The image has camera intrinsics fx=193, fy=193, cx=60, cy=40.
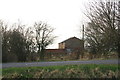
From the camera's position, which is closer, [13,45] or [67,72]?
[67,72]

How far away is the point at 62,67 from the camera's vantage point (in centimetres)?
1285

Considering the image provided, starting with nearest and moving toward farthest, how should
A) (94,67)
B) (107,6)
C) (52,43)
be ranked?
(94,67), (107,6), (52,43)

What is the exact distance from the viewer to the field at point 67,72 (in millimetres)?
11807

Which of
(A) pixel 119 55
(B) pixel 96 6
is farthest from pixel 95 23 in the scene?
(A) pixel 119 55

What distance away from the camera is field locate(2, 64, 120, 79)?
11807 mm

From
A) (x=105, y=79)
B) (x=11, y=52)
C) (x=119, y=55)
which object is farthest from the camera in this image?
(x=11, y=52)

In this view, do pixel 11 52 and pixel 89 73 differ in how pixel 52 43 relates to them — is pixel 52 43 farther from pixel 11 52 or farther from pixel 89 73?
pixel 89 73

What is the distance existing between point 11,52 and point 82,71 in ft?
45.9

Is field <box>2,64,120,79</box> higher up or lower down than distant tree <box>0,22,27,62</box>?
lower down

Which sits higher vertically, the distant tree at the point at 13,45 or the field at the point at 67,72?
the distant tree at the point at 13,45

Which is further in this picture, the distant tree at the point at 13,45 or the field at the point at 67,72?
the distant tree at the point at 13,45

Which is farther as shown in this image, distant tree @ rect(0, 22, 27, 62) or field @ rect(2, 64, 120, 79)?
distant tree @ rect(0, 22, 27, 62)

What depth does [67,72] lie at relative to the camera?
39.9 ft

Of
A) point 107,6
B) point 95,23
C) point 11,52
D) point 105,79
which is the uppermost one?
point 107,6
